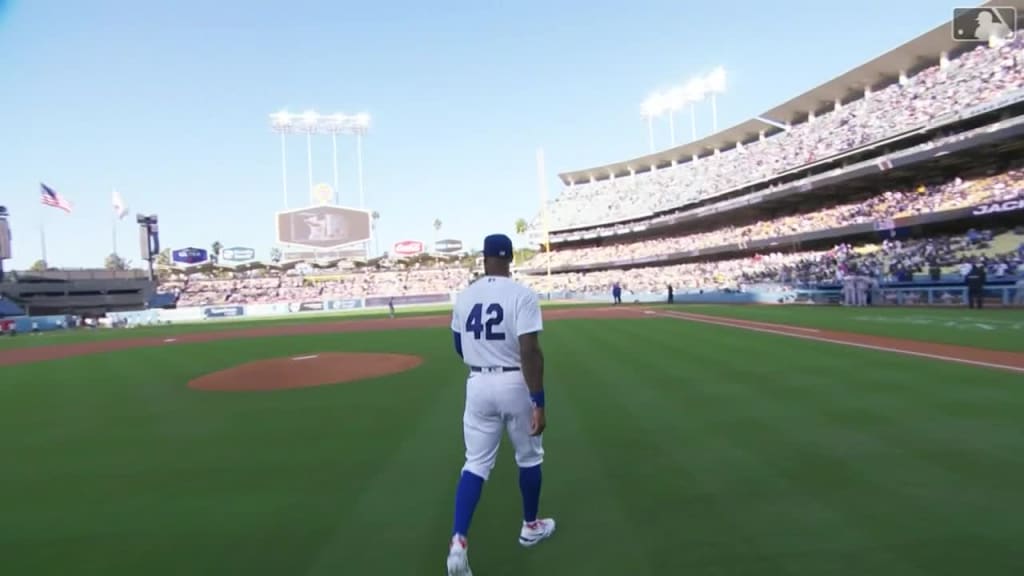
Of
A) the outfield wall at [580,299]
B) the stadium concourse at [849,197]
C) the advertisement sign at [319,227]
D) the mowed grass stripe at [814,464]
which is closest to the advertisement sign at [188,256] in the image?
the advertisement sign at [319,227]

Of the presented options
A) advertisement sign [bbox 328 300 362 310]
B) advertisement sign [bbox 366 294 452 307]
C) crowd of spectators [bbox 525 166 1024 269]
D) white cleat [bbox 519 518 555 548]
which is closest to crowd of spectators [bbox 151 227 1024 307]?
crowd of spectators [bbox 525 166 1024 269]

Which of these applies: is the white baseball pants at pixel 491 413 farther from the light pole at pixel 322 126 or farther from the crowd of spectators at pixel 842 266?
the light pole at pixel 322 126

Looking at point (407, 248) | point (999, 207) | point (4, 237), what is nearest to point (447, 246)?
point (407, 248)

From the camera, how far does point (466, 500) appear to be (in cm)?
303

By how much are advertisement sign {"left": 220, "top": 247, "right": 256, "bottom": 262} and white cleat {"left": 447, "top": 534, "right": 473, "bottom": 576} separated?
262ft

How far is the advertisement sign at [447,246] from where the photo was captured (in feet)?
249

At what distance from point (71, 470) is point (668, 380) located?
743 centimetres

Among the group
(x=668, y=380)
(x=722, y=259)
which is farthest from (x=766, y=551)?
(x=722, y=259)

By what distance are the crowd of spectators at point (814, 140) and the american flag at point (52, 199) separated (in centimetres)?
5058

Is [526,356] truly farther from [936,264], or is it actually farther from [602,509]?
[936,264]

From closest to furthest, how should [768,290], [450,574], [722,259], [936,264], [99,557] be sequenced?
1. [450,574]
2. [99,557]
3. [936,264]
4. [768,290]
5. [722,259]

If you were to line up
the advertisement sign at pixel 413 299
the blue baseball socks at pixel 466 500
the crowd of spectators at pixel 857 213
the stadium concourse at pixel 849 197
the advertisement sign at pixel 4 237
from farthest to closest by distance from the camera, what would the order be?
1. the advertisement sign at pixel 413 299
2. the advertisement sign at pixel 4 237
3. the crowd of spectators at pixel 857 213
4. the stadium concourse at pixel 849 197
5. the blue baseball socks at pixel 466 500

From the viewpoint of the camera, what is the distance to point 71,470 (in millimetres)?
5176

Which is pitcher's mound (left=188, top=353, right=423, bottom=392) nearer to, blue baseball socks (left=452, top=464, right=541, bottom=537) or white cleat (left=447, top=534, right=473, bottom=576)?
blue baseball socks (left=452, top=464, right=541, bottom=537)
